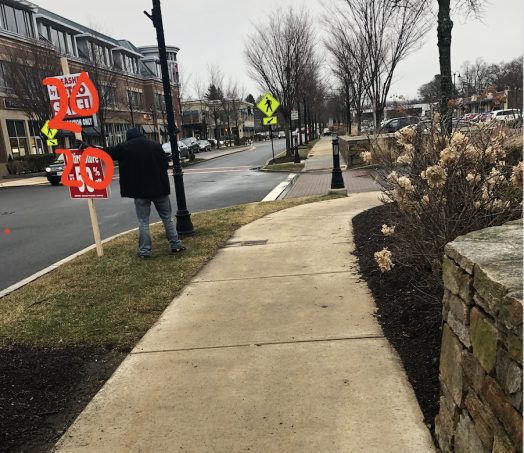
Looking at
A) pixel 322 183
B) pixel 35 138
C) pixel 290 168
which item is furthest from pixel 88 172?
pixel 35 138

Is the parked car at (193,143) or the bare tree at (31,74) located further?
the parked car at (193,143)

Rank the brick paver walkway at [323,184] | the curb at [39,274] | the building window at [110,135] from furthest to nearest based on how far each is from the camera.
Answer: the building window at [110,135], the brick paver walkway at [323,184], the curb at [39,274]

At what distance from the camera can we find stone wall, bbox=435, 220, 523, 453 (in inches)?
63.4

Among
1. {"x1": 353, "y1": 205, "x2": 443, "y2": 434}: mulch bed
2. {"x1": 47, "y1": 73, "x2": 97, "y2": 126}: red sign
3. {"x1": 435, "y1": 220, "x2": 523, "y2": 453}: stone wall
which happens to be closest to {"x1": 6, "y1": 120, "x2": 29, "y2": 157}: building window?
{"x1": 47, "y1": 73, "x2": 97, "y2": 126}: red sign

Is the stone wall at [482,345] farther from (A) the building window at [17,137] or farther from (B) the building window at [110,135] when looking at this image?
(B) the building window at [110,135]

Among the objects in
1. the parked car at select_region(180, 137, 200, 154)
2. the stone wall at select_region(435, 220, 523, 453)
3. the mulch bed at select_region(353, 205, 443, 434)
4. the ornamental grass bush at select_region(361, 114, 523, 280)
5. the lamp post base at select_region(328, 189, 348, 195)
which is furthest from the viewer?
the parked car at select_region(180, 137, 200, 154)

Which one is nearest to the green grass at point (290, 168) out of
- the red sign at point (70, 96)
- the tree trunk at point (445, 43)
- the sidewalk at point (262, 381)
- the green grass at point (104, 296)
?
the tree trunk at point (445, 43)

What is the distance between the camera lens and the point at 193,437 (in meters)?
2.62

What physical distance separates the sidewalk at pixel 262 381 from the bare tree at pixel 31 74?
28.5m

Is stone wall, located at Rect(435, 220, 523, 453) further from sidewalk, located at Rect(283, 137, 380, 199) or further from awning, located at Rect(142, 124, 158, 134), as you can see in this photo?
awning, located at Rect(142, 124, 158, 134)

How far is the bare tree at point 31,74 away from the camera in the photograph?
1120 inches

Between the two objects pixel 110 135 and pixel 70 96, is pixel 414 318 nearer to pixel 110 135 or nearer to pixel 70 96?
pixel 70 96

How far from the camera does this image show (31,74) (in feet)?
94.5

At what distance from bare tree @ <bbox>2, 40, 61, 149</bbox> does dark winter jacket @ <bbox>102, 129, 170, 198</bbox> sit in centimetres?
2591
